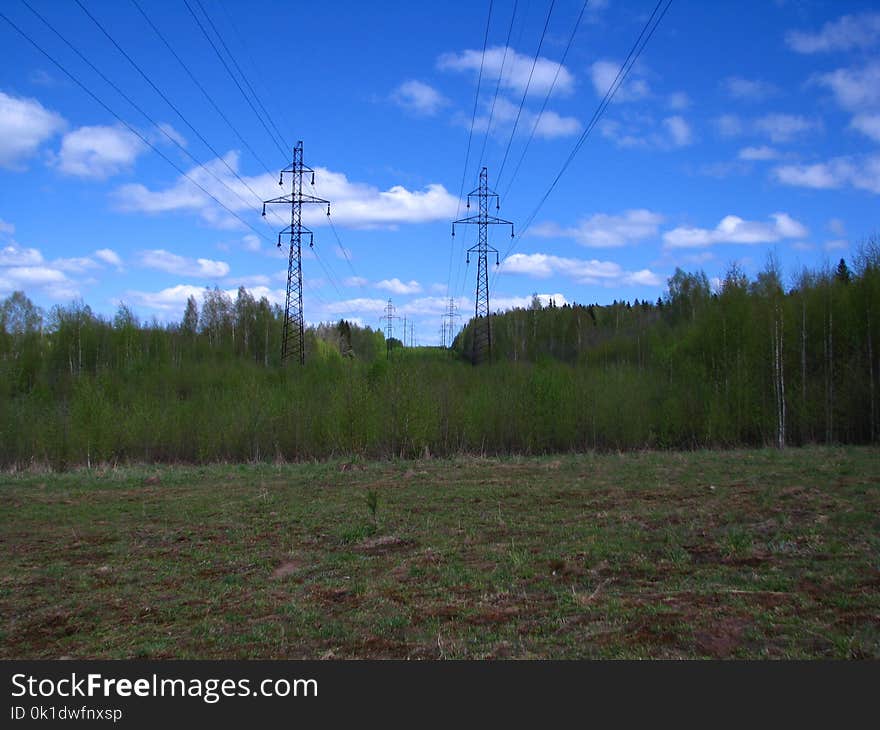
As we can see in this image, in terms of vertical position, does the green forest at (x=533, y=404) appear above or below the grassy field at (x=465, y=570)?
above

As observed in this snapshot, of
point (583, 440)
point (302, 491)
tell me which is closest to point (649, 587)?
point (302, 491)

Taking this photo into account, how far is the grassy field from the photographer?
5.98 m

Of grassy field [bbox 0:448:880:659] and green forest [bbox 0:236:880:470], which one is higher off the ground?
green forest [bbox 0:236:880:470]

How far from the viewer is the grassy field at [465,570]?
236 inches

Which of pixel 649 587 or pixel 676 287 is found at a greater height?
pixel 676 287

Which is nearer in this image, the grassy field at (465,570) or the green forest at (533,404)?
the grassy field at (465,570)

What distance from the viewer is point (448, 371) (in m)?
30.9

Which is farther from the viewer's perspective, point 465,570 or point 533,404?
point 533,404

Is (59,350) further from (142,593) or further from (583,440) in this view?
(142,593)

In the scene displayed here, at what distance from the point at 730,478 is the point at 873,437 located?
13926mm

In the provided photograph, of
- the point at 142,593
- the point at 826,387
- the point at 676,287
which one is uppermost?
the point at 676,287

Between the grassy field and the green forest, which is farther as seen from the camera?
the green forest

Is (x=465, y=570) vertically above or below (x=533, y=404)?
below

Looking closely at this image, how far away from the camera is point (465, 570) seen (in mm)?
8633
